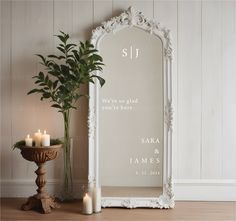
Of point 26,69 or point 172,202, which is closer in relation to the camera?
point 172,202

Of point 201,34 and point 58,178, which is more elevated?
point 201,34

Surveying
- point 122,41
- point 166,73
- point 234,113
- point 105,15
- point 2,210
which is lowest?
point 2,210

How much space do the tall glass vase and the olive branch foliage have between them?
12 centimetres

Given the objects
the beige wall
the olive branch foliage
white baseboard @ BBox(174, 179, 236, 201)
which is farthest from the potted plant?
white baseboard @ BBox(174, 179, 236, 201)

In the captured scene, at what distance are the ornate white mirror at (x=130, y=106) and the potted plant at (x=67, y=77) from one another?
0.15m

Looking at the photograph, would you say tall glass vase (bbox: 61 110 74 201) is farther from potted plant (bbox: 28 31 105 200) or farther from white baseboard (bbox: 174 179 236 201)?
white baseboard (bbox: 174 179 236 201)

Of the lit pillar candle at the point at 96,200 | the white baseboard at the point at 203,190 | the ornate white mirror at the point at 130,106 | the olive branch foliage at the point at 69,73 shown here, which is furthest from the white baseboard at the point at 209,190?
the olive branch foliage at the point at 69,73

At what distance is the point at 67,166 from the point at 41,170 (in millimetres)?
280

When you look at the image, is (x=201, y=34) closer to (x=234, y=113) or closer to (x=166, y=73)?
(x=166, y=73)

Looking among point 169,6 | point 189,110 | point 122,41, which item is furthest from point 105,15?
point 189,110

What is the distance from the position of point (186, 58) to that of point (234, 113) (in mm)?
621

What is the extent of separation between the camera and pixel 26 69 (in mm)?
2961

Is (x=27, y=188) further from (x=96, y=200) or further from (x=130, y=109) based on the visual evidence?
(x=130, y=109)

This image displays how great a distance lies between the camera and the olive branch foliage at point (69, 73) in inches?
105
